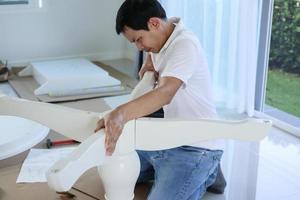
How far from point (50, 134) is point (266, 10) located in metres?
1.42

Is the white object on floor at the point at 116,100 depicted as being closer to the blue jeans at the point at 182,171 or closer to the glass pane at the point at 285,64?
the glass pane at the point at 285,64

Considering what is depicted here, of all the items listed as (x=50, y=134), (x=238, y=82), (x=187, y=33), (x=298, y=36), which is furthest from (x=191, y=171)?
A: (x=298, y=36)

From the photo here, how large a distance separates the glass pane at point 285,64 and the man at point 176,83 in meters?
1.17

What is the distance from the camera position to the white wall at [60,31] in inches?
136

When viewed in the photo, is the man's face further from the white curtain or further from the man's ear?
the white curtain

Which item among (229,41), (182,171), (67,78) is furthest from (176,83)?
(67,78)

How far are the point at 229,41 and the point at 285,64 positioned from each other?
39 cm

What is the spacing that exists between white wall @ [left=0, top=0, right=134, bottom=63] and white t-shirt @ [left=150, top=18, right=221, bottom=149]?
202 centimetres

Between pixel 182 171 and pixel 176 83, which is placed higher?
pixel 176 83

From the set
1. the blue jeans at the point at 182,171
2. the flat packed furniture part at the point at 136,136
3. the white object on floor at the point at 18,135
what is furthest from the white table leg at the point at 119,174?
the white object on floor at the point at 18,135

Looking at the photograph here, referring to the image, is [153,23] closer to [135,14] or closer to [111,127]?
[135,14]

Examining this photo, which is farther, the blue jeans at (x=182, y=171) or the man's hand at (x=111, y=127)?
the blue jeans at (x=182, y=171)

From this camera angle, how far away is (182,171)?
5.24ft

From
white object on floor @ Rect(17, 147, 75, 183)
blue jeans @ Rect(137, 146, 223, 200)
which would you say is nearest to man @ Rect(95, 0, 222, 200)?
blue jeans @ Rect(137, 146, 223, 200)
